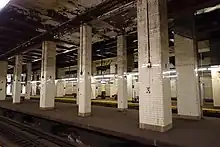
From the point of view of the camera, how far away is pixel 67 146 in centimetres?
537

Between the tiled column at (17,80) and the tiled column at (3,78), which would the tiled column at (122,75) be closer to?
the tiled column at (17,80)

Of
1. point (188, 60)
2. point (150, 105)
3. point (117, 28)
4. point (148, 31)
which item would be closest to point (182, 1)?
point (148, 31)

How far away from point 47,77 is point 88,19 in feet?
15.7

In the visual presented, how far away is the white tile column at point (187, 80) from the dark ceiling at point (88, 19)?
0.53m

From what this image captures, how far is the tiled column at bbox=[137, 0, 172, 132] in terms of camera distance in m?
4.58

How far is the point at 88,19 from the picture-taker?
23.1ft

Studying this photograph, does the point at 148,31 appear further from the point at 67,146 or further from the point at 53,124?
the point at 53,124

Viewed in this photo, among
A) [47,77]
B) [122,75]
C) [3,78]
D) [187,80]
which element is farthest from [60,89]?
[187,80]

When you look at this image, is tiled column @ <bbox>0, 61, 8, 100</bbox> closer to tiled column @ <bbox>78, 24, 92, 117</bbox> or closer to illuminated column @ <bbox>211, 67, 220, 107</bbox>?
tiled column @ <bbox>78, 24, 92, 117</bbox>

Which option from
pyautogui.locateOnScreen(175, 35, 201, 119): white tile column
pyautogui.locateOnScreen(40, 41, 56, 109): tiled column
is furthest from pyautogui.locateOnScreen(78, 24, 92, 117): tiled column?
pyautogui.locateOnScreen(175, 35, 201, 119): white tile column

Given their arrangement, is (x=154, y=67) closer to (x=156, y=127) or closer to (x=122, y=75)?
(x=156, y=127)

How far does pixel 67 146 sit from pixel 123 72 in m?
4.84

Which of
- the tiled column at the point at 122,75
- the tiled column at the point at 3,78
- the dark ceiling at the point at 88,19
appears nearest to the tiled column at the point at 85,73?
the dark ceiling at the point at 88,19

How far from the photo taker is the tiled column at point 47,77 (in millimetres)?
10016
